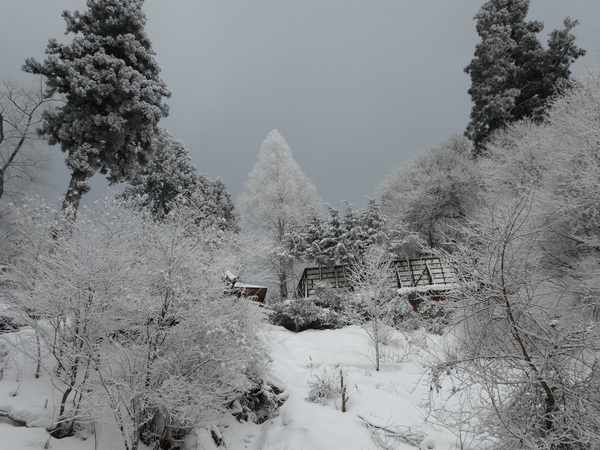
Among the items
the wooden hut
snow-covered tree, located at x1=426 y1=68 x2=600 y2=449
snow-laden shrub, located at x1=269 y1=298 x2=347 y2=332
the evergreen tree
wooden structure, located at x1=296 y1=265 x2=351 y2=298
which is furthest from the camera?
the evergreen tree

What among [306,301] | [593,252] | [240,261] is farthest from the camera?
[306,301]

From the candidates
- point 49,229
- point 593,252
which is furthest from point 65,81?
point 593,252

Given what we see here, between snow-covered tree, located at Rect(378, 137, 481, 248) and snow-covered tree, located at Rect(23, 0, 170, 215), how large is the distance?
612 inches

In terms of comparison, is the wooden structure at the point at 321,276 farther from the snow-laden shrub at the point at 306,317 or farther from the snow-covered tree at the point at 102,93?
the snow-covered tree at the point at 102,93

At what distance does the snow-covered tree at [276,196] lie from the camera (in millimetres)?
23031

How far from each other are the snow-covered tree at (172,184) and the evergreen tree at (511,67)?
1815 cm

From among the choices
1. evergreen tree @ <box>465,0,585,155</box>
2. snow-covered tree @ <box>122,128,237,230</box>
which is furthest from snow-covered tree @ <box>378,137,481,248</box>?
snow-covered tree @ <box>122,128,237,230</box>

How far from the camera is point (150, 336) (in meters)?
5.89

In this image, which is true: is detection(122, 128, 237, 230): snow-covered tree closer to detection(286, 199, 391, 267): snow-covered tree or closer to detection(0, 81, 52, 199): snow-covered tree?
detection(286, 199, 391, 267): snow-covered tree

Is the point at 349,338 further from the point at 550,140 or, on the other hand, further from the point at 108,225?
the point at 550,140

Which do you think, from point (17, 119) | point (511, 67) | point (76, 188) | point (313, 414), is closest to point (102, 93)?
point (76, 188)

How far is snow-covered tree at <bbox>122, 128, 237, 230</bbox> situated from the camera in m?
24.5

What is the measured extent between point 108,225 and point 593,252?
12.6 meters

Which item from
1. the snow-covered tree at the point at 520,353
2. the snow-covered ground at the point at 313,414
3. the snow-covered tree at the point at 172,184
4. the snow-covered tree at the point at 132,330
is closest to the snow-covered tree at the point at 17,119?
the snow-covered tree at the point at 172,184
